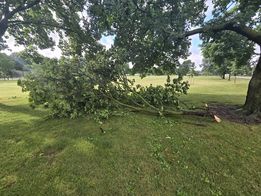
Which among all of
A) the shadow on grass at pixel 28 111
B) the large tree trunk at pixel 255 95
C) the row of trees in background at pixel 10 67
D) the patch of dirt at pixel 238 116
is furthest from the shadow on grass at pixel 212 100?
the row of trees in background at pixel 10 67

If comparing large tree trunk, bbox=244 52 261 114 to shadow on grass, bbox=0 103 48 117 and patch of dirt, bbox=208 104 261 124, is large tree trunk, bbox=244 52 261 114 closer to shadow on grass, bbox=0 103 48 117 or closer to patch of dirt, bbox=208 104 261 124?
patch of dirt, bbox=208 104 261 124

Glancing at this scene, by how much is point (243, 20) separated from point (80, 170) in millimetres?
7728

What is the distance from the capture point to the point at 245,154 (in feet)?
18.4

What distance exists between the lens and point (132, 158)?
17.4ft

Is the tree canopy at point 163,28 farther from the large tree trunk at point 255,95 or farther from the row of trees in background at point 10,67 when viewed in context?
the row of trees in background at point 10,67

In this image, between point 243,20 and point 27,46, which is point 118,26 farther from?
point 27,46

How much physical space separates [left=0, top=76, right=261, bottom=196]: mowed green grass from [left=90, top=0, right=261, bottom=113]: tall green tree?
3003 millimetres

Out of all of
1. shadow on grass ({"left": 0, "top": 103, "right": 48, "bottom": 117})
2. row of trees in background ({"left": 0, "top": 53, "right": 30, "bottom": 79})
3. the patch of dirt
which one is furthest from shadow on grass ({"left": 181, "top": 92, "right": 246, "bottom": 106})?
row of trees in background ({"left": 0, "top": 53, "right": 30, "bottom": 79})

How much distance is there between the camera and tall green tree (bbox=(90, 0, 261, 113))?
8.04 m

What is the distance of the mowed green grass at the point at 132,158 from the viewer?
14.5ft

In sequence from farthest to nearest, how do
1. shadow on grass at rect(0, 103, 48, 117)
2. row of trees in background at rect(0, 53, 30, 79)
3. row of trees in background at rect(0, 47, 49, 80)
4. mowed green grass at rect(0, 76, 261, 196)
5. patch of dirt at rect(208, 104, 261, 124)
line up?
row of trees in background at rect(0, 53, 30, 79)
shadow on grass at rect(0, 103, 48, 117)
row of trees in background at rect(0, 47, 49, 80)
patch of dirt at rect(208, 104, 261, 124)
mowed green grass at rect(0, 76, 261, 196)

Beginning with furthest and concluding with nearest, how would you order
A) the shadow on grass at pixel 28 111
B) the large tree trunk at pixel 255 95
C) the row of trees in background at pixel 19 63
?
the shadow on grass at pixel 28 111 < the row of trees in background at pixel 19 63 < the large tree trunk at pixel 255 95

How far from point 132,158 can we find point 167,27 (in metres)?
4.85

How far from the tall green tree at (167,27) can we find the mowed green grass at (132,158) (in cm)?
300
